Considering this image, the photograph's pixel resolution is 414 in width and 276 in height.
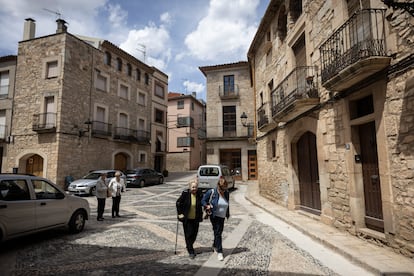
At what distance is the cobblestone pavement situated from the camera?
407 cm

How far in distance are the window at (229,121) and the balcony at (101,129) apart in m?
9.95

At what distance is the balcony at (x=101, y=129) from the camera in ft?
64.3

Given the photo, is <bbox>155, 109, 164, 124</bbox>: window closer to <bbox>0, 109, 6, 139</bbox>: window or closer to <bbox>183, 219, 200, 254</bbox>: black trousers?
<bbox>0, 109, 6, 139</bbox>: window

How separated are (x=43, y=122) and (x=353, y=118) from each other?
18565 mm

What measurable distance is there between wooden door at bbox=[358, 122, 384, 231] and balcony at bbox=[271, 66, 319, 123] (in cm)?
179

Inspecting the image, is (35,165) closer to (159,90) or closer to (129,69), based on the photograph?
(129,69)

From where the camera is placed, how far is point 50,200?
566cm

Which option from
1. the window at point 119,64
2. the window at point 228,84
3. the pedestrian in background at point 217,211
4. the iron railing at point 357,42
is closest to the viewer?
the pedestrian in background at point 217,211

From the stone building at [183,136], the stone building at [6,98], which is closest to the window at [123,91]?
the stone building at [6,98]

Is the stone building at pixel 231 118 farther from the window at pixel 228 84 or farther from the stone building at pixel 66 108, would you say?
the stone building at pixel 66 108

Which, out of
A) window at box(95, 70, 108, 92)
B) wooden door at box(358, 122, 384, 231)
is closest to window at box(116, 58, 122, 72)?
window at box(95, 70, 108, 92)

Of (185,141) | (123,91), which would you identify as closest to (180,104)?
(185,141)

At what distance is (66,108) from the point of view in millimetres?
17688

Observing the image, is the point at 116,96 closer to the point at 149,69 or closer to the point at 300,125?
the point at 149,69
